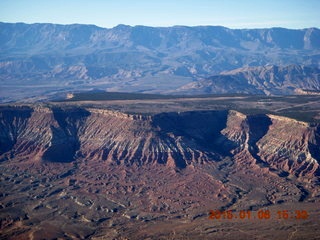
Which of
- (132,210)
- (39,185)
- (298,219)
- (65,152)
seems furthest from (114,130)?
(298,219)

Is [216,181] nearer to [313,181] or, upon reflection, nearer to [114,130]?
[313,181]

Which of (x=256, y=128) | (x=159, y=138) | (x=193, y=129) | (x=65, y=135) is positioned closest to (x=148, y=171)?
(x=159, y=138)

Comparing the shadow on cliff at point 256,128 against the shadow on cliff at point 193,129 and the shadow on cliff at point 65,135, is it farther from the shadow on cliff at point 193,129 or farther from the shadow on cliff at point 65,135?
the shadow on cliff at point 65,135

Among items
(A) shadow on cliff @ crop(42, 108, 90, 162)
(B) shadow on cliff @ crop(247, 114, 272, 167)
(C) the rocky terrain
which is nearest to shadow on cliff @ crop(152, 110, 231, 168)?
(C) the rocky terrain

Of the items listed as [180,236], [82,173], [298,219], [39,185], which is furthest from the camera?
[82,173]

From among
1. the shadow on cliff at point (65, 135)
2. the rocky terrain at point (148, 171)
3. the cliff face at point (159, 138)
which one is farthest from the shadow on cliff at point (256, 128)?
the shadow on cliff at point (65, 135)

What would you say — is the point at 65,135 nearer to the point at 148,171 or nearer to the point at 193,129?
the point at 148,171

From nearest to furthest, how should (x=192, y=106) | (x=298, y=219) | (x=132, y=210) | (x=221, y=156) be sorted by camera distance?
(x=298, y=219) < (x=132, y=210) < (x=221, y=156) < (x=192, y=106)

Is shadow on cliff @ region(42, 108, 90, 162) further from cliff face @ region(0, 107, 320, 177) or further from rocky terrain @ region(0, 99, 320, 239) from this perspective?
rocky terrain @ region(0, 99, 320, 239)
